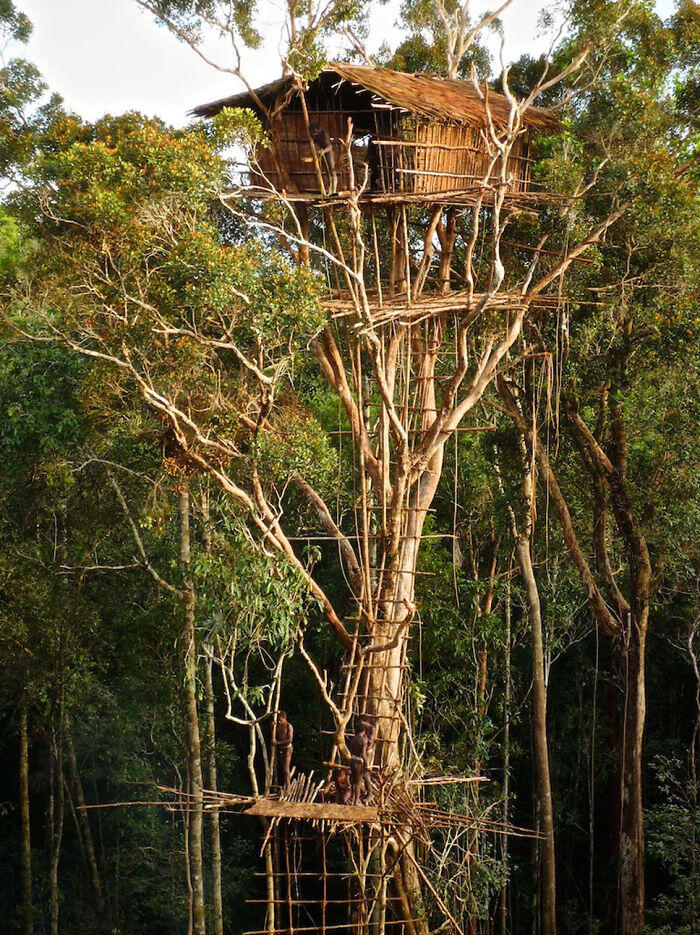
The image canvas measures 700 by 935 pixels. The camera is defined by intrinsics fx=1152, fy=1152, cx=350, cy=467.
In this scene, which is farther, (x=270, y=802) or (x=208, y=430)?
(x=208, y=430)

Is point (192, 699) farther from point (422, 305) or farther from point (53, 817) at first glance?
point (53, 817)

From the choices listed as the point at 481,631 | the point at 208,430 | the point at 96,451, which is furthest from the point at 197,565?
the point at 481,631

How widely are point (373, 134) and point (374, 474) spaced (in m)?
3.12

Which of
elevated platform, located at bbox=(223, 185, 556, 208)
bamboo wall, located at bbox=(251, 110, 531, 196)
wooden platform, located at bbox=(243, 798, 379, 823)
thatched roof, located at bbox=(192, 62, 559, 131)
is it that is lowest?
wooden platform, located at bbox=(243, 798, 379, 823)

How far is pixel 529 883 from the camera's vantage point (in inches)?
610

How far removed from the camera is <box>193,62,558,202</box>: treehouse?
10.0 meters

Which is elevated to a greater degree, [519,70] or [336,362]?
[519,70]

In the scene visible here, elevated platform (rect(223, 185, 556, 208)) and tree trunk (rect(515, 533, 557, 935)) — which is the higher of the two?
elevated platform (rect(223, 185, 556, 208))

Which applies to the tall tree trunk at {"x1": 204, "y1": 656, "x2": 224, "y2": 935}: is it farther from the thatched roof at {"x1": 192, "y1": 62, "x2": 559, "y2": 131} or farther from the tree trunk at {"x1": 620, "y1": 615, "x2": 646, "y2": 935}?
the thatched roof at {"x1": 192, "y1": 62, "x2": 559, "y2": 131}

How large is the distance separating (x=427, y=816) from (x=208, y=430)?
3.33 m

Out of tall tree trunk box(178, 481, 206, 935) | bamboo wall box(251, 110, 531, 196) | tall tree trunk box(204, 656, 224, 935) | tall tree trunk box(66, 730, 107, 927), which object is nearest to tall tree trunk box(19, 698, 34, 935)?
tall tree trunk box(66, 730, 107, 927)

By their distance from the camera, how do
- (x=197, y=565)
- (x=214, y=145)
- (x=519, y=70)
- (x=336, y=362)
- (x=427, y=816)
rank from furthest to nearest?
(x=519, y=70) → (x=336, y=362) → (x=214, y=145) → (x=197, y=565) → (x=427, y=816)

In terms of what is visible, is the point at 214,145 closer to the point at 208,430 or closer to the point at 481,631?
the point at 208,430

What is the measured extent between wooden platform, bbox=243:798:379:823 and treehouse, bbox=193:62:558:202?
17.2 feet
